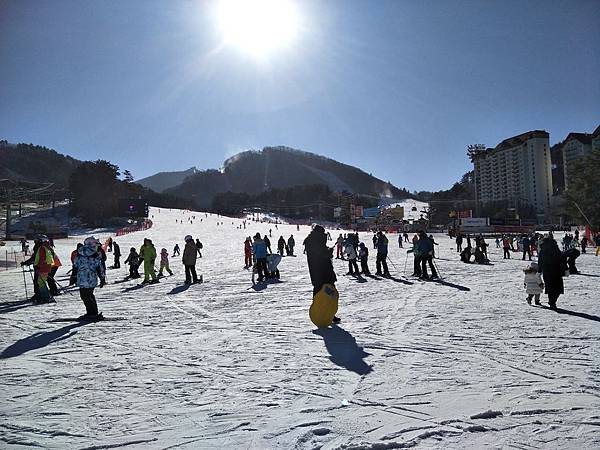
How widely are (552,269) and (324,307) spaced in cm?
446

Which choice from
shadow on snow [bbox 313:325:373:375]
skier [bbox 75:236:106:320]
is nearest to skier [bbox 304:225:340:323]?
shadow on snow [bbox 313:325:373:375]

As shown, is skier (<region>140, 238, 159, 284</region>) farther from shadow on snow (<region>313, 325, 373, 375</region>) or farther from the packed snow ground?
shadow on snow (<region>313, 325, 373, 375</region>)

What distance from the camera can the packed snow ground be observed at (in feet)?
9.87

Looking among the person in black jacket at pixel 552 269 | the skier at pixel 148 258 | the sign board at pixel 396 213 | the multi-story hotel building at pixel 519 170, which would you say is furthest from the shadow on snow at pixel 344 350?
the multi-story hotel building at pixel 519 170

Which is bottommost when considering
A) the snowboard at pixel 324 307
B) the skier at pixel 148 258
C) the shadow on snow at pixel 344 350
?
the shadow on snow at pixel 344 350

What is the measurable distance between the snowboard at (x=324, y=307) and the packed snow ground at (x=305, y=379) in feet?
0.56

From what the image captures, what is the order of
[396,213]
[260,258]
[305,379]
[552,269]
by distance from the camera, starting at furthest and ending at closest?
[396,213]
[260,258]
[552,269]
[305,379]

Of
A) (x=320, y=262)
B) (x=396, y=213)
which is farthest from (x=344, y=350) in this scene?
(x=396, y=213)

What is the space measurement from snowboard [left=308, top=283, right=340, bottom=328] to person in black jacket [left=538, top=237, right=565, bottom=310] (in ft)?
13.4

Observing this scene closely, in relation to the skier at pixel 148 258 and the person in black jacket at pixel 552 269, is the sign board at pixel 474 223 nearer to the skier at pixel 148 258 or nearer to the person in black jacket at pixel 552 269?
the skier at pixel 148 258

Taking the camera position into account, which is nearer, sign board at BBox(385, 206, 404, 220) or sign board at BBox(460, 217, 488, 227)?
sign board at BBox(460, 217, 488, 227)

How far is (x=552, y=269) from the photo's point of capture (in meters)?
7.70

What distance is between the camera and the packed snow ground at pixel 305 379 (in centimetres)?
301

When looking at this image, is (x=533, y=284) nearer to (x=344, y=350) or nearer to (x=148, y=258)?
(x=344, y=350)
